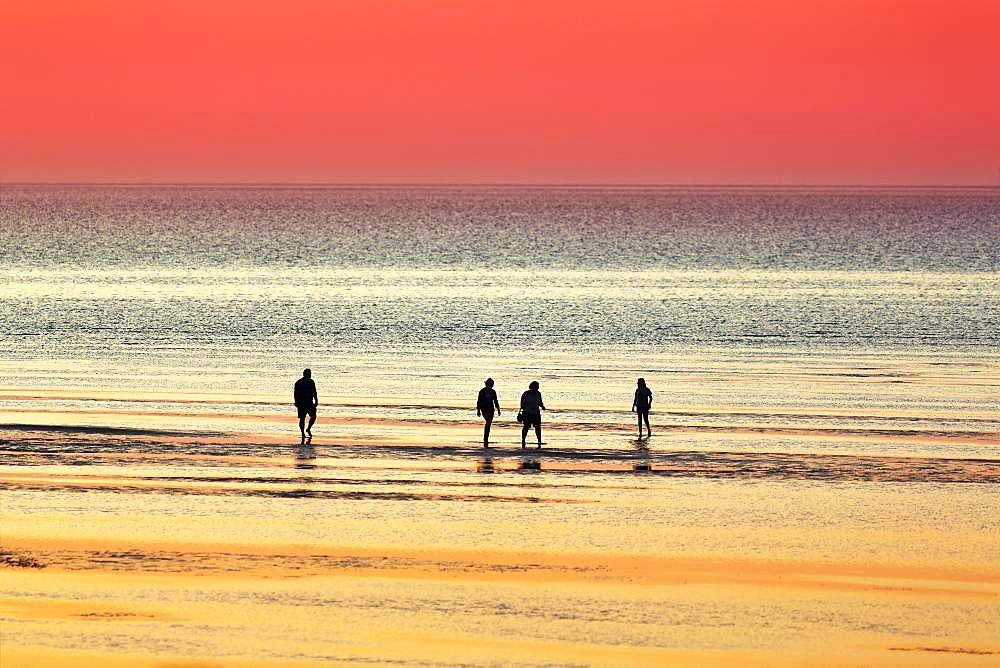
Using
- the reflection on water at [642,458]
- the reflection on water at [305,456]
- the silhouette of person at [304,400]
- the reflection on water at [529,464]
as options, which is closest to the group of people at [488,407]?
the silhouette of person at [304,400]

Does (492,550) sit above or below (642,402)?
below

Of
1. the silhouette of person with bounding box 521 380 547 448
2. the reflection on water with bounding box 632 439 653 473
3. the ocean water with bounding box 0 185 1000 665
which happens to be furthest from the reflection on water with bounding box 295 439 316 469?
the reflection on water with bounding box 632 439 653 473

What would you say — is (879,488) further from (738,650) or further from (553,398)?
(553,398)

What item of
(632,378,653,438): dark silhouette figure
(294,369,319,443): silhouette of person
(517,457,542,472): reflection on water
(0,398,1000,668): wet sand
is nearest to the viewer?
(0,398,1000,668): wet sand

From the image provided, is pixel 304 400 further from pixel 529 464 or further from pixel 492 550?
pixel 492 550

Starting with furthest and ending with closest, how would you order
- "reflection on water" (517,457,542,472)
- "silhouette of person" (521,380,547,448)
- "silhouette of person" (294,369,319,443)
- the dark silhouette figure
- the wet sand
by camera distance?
the dark silhouette figure, "silhouette of person" (294,369,319,443), "silhouette of person" (521,380,547,448), "reflection on water" (517,457,542,472), the wet sand

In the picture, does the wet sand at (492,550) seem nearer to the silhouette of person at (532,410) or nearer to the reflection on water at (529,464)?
the reflection on water at (529,464)

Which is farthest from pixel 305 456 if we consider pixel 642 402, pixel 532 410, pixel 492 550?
pixel 492 550

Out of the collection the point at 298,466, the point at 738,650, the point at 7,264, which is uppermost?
the point at 7,264

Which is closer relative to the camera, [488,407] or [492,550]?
[492,550]

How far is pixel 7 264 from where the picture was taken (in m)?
94.4

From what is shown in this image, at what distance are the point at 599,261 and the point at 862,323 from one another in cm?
5185

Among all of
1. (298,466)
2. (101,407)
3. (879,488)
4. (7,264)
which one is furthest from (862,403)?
(7,264)

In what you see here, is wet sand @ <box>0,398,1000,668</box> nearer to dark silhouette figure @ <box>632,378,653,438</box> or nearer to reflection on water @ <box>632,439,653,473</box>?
reflection on water @ <box>632,439,653,473</box>
